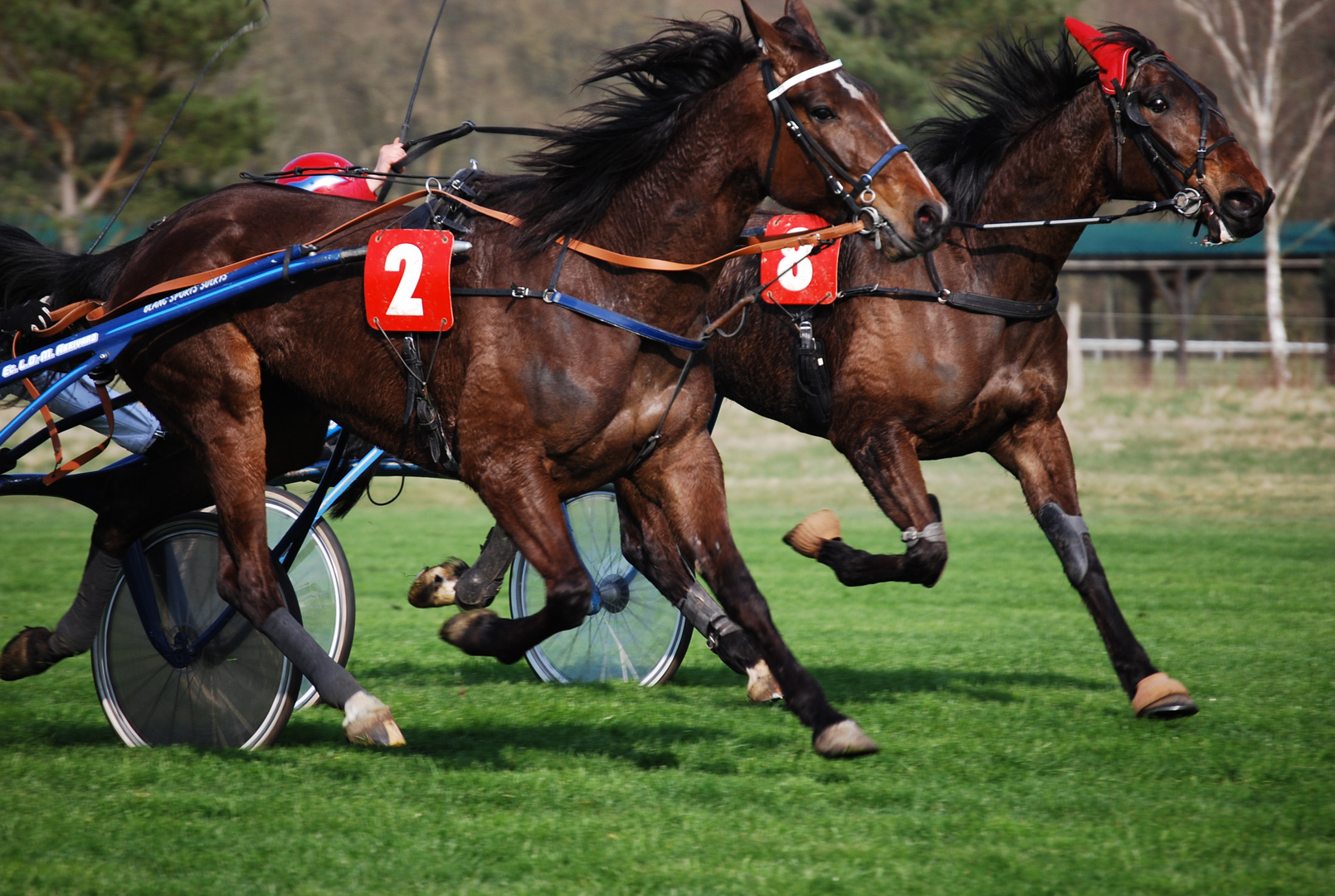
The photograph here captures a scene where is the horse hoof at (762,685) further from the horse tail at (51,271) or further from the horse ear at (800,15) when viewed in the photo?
the horse tail at (51,271)

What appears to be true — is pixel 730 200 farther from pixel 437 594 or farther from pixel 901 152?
pixel 437 594

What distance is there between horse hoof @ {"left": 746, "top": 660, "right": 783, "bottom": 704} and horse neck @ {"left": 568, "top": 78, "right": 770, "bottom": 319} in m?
1.39

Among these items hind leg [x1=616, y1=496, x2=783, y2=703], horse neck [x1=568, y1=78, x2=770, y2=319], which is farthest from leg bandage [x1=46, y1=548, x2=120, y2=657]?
horse neck [x1=568, y1=78, x2=770, y2=319]

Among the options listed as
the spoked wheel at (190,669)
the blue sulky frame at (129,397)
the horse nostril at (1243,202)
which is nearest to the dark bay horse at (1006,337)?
the horse nostril at (1243,202)

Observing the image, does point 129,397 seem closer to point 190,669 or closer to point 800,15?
point 190,669

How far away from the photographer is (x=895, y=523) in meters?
4.67

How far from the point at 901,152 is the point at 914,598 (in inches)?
203

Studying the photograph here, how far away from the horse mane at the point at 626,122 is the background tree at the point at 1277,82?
A: 638 inches

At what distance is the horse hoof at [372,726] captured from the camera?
3.86m

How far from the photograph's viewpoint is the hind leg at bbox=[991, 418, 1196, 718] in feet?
15.0

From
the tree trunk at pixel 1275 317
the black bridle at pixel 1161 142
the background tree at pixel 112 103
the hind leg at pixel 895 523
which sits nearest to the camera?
the black bridle at pixel 1161 142

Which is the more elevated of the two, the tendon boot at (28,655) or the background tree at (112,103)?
the background tree at (112,103)

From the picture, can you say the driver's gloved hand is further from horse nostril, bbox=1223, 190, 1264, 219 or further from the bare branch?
the bare branch

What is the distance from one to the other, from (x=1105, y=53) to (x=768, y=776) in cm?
281
